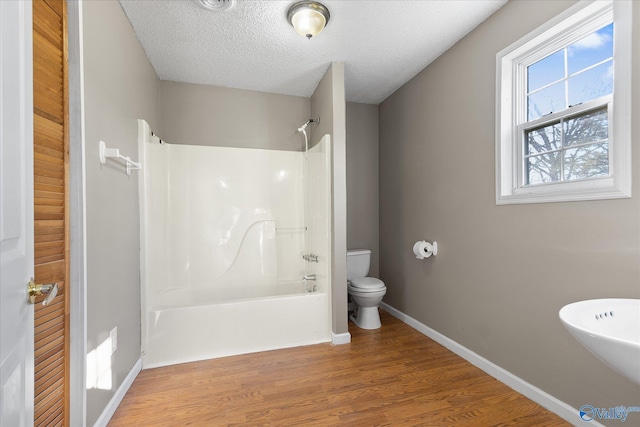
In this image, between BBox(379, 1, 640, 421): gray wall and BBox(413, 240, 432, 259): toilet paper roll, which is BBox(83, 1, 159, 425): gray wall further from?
BBox(379, 1, 640, 421): gray wall

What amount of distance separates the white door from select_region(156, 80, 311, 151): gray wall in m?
2.11

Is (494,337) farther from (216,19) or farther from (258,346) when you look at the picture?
(216,19)

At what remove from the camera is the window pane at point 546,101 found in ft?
5.30

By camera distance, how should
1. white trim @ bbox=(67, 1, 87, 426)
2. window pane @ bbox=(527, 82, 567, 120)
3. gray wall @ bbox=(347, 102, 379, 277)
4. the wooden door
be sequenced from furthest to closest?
gray wall @ bbox=(347, 102, 379, 277)
window pane @ bbox=(527, 82, 567, 120)
white trim @ bbox=(67, 1, 87, 426)
the wooden door

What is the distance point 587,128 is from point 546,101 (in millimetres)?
325

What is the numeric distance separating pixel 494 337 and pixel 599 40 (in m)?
1.80

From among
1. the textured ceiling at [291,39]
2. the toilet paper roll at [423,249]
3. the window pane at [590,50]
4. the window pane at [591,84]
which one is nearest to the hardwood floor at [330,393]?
the toilet paper roll at [423,249]

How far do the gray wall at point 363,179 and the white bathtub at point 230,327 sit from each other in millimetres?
1082

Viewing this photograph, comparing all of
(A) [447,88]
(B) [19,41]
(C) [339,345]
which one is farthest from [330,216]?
(B) [19,41]

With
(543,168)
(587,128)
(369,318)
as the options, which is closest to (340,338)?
Result: (369,318)

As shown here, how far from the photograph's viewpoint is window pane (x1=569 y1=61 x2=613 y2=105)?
4.55ft

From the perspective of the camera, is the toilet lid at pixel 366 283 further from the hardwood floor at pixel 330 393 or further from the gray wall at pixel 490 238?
the hardwood floor at pixel 330 393

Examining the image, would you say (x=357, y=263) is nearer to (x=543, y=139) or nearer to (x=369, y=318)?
(x=369, y=318)

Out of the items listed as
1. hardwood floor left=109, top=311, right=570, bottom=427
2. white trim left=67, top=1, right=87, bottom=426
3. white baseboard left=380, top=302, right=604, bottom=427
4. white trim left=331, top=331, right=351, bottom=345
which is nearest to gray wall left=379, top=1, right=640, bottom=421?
white baseboard left=380, top=302, right=604, bottom=427
